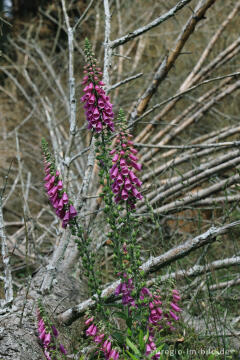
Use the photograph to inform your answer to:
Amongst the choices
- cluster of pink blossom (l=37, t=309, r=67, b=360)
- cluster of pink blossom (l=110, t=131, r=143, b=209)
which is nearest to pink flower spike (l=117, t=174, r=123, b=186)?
cluster of pink blossom (l=110, t=131, r=143, b=209)

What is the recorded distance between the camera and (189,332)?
231 cm

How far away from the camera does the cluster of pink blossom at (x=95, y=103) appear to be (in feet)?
6.53

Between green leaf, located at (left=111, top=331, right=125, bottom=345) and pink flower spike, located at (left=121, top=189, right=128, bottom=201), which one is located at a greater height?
pink flower spike, located at (left=121, top=189, right=128, bottom=201)

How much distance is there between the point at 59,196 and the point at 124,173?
373 mm

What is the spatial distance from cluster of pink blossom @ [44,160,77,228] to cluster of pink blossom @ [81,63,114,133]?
1.09 feet

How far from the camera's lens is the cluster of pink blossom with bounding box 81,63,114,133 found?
1990 millimetres

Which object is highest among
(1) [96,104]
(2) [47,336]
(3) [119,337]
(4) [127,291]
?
(1) [96,104]

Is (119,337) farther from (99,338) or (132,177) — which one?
(132,177)

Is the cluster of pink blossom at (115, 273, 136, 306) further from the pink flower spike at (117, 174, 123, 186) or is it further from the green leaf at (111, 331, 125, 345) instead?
the pink flower spike at (117, 174, 123, 186)

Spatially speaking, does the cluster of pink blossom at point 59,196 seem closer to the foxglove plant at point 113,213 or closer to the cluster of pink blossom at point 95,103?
the foxglove plant at point 113,213

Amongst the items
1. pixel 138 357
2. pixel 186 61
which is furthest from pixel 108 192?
pixel 186 61

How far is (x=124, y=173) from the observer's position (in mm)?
1907

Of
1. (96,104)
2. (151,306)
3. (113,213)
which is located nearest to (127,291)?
(151,306)

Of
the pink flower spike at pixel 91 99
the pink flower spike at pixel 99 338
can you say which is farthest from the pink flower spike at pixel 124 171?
the pink flower spike at pixel 99 338
